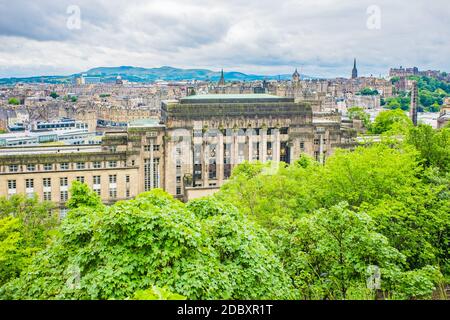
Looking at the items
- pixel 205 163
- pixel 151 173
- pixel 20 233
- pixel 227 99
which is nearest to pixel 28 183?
pixel 151 173

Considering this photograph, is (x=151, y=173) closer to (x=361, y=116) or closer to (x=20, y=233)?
(x=20, y=233)

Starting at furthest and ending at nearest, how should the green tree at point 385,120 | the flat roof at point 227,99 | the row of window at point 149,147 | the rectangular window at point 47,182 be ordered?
the green tree at point 385,120
the flat roof at point 227,99
the row of window at point 149,147
the rectangular window at point 47,182

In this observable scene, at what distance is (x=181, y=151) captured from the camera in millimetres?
62312

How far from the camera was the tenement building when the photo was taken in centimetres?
5622

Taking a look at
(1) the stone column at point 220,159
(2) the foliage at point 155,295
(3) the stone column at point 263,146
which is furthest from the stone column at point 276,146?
(2) the foliage at point 155,295

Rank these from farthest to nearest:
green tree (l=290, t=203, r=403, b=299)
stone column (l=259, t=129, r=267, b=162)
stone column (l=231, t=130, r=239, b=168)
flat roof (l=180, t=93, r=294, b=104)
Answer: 1. stone column (l=259, t=129, r=267, b=162)
2. flat roof (l=180, t=93, r=294, b=104)
3. stone column (l=231, t=130, r=239, b=168)
4. green tree (l=290, t=203, r=403, b=299)

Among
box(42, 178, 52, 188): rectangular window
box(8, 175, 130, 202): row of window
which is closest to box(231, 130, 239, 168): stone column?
box(8, 175, 130, 202): row of window

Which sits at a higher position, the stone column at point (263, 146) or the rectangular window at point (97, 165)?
the stone column at point (263, 146)

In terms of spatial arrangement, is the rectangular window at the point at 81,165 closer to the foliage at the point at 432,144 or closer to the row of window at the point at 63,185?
the row of window at the point at 63,185

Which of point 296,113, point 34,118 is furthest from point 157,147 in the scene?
point 34,118

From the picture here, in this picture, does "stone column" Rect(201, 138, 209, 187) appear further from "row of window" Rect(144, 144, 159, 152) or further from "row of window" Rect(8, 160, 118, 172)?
"row of window" Rect(8, 160, 118, 172)

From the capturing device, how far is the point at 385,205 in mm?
26641

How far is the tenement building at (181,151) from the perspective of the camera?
56219 mm
